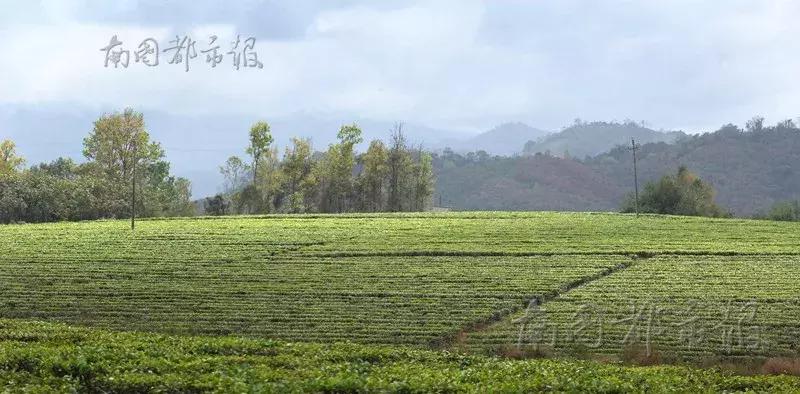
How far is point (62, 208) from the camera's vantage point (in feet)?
344

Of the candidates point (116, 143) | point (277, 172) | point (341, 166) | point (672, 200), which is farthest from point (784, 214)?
point (116, 143)

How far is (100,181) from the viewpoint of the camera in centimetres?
11262

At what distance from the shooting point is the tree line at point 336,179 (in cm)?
13138

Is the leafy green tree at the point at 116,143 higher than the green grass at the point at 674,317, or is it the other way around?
the leafy green tree at the point at 116,143

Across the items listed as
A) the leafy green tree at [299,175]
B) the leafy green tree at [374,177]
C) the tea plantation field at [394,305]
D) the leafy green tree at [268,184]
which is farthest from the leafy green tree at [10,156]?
the tea plantation field at [394,305]

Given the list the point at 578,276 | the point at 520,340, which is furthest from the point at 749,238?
the point at 520,340

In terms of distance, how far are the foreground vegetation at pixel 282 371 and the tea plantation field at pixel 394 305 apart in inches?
2.6

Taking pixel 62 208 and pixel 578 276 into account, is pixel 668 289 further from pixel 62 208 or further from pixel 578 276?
pixel 62 208

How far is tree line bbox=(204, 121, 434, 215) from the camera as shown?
131m

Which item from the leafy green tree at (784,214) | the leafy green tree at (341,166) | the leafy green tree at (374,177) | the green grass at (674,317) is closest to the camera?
the green grass at (674,317)

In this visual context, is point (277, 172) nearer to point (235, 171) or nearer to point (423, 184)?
point (423, 184)

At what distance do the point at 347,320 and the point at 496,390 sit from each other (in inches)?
832

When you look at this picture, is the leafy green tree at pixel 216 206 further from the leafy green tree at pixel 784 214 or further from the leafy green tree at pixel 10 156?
the leafy green tree at pixel 784 214

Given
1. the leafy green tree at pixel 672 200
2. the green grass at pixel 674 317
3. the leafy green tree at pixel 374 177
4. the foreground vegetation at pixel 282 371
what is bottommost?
the green grass at pixel 674 317
